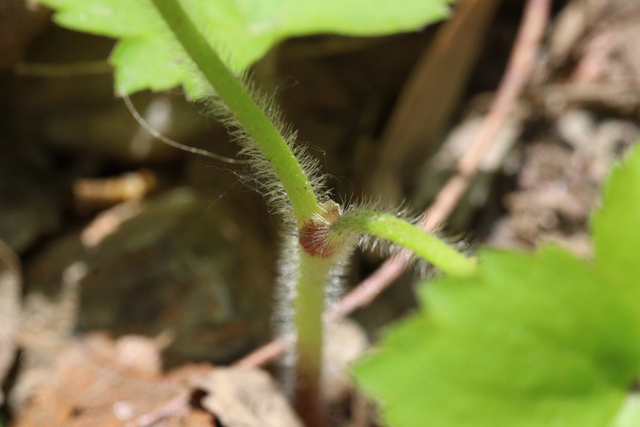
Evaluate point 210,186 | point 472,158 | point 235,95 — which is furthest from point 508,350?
point 210,186

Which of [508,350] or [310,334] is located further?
[310,334]

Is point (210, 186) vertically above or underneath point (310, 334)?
above

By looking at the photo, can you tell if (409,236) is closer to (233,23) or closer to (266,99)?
(266,99)

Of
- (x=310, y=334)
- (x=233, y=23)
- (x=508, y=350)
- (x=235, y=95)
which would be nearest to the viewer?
(x=508, y=350)

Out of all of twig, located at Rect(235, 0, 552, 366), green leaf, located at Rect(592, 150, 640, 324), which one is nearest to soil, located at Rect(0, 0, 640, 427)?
twig, located at Rect(235, 0, 552, 366)

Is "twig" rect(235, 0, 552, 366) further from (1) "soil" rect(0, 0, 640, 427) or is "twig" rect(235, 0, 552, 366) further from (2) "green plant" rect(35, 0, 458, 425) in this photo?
(2) "green plant" rect(35, 0, 458, 425)

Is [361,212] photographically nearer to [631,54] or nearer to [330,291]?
[330,291]

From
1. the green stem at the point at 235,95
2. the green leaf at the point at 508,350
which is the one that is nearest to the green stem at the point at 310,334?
the green stem at the point at 235,95

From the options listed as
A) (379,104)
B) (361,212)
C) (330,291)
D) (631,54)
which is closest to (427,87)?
(379,104)
